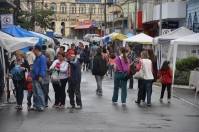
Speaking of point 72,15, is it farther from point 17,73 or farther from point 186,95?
point 17,73

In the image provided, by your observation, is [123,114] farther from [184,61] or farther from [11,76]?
[184,61]

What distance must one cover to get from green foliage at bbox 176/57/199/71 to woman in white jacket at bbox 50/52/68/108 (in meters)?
12.6

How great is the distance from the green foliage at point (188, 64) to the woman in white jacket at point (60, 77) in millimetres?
12556

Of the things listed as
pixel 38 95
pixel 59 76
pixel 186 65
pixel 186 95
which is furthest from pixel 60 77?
pixel 186 65

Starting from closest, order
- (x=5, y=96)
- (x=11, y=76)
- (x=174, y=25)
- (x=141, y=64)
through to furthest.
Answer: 1. (x=11, y=76)
2. (x=141, y=64)
3. (x=5, y=96)
4. (x=174, y=25)

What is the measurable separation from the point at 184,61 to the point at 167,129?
1641cm

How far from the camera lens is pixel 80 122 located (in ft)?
52.6

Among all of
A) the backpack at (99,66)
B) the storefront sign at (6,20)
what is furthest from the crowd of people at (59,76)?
the storefront sign at (6,20)

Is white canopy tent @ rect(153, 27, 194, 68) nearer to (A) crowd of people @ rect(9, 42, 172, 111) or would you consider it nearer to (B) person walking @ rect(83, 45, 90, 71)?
(B) person walking @ rect(83, 45, 90, 71)

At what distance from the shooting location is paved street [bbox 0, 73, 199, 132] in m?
15.0

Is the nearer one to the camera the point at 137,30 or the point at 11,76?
the point at 11,76

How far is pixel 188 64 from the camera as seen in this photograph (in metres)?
31.2

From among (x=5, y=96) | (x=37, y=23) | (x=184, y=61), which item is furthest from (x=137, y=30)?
(x=5, y=96)

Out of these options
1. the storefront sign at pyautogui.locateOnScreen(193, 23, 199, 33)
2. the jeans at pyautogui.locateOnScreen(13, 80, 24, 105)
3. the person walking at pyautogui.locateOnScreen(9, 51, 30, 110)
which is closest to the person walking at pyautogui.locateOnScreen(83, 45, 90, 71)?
the storefront sign at pyautogui.locateOnScreen(193, 23, 199, 33)
